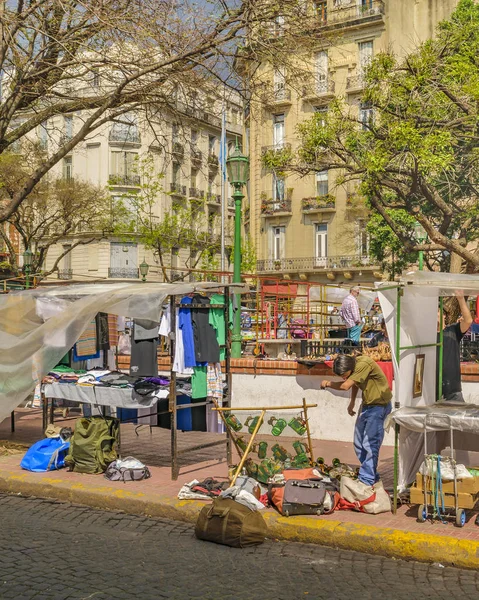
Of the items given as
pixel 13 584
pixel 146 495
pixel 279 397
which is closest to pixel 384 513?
pixel 146 495

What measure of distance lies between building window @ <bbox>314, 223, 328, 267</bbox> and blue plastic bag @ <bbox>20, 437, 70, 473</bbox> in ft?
126

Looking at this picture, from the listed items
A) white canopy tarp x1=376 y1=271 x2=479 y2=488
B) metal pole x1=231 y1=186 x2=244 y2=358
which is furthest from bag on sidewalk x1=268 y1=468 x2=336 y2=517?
metal pole x1=231 y1=186 x2=244 y2=358

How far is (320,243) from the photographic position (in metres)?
47.3

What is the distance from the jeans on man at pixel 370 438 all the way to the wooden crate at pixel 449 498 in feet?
2.16

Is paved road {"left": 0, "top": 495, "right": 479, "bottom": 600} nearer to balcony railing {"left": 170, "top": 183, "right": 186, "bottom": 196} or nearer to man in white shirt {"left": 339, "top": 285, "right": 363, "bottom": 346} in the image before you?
man in white shirt {"left": 339, "top": 285, "right": 363, "bottom": 346}

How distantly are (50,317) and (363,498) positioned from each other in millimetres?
4703

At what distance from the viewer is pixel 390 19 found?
43.8 meters

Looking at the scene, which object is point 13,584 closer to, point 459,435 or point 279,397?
point 459,435

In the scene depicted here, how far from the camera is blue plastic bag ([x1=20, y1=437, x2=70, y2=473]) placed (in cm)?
938

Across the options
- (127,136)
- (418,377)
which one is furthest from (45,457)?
(127,136)

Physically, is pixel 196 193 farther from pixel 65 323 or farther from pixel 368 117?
pixel 65 323

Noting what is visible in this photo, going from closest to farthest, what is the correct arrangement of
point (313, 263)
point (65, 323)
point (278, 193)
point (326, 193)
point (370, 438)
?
point (370, 438) < point (65, 323) < point (326, 193) < point (313, 263) < point (278, 193)

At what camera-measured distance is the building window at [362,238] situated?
44.9 meters

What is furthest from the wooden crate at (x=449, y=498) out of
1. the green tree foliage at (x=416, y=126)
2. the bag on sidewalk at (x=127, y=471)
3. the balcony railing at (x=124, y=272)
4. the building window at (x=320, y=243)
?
the balcony railing at (x=124, y=272)
